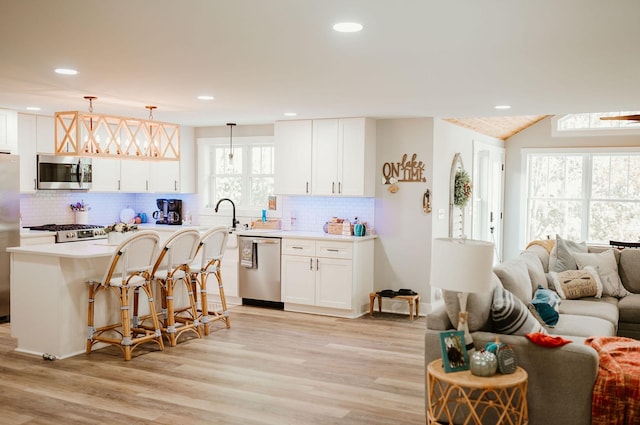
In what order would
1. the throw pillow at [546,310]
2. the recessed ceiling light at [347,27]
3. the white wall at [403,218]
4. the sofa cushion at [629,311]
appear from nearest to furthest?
the recessed ceiling light at [347,27] < the throw pillow at [546,310] < the sofa cushion at [629,311] < the white wall at [403,218]

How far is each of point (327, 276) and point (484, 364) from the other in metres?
4.05

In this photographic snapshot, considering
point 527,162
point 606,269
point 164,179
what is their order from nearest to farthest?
1. point 606,269
2. point 164,179
3. point 527,162

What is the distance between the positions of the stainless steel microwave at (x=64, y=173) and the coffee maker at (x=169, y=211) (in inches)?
46.7

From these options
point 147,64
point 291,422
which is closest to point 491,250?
point 291,422

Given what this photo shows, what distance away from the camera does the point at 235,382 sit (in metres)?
4.74

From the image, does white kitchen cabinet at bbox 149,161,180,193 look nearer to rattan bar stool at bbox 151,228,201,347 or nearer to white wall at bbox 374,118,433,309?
rattan bar stool at bbox 151,228,201,347

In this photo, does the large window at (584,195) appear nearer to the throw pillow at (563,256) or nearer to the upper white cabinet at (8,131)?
the throw pillow at (563,256)

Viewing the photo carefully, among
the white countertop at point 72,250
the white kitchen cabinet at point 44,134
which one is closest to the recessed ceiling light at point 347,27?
the white countertop at point 72,250

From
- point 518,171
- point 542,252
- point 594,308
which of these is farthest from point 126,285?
point 518,171

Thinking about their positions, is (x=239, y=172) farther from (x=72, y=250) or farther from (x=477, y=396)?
(x=477, y=396)

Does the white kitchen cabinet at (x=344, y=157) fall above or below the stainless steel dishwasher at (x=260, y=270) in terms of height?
above

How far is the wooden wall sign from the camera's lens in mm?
7285

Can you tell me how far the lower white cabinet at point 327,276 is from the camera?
711 cm

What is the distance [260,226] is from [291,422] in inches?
175
